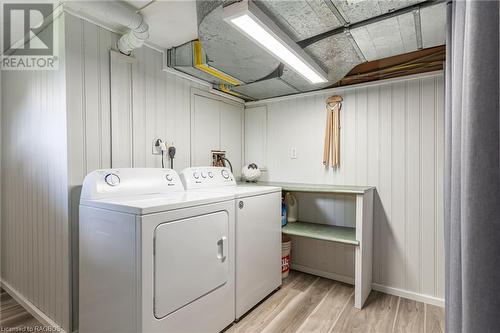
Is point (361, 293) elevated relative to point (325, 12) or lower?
lower

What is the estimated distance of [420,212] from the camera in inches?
91.8

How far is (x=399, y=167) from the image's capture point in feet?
7.95

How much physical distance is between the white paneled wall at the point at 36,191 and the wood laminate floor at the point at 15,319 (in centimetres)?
8

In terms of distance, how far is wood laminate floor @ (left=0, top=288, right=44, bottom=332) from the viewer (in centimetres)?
195

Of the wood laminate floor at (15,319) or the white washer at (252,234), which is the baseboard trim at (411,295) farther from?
the wood laminate floor at (15,319)

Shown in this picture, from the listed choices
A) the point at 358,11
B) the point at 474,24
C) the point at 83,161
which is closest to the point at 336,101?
the point at 358,11

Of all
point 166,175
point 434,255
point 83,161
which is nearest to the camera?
point 83,161

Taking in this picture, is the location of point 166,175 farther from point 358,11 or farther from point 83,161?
point 358,11

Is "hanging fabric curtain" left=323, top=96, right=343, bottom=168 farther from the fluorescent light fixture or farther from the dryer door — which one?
the dryer door

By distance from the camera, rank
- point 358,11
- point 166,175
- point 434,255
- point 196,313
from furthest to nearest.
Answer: point 434,255
point 166,175
point 196,313
point 358,11

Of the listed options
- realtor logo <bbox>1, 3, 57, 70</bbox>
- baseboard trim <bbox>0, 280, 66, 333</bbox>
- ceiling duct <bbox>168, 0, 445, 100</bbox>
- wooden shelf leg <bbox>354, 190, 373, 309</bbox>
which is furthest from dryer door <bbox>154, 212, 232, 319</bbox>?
realtor logo <bbox>1, 3, 57, 70</bbox>

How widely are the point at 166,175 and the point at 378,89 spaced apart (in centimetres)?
216

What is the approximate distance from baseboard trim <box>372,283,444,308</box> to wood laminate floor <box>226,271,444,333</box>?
4 centimetres

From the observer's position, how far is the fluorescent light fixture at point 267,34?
139 centimetres
